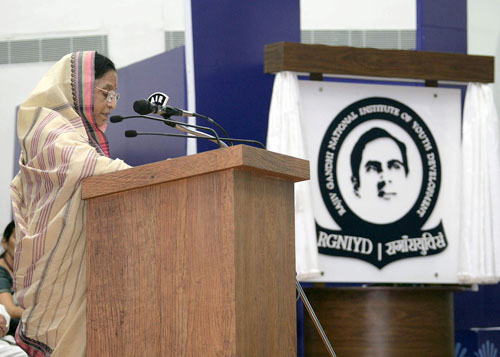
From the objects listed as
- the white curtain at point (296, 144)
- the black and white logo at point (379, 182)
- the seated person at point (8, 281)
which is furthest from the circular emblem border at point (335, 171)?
the seated person at point (8, 281)

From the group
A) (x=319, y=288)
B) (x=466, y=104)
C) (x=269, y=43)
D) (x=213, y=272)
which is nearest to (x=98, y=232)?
(x=213, y=272)

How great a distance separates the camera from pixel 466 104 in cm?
394

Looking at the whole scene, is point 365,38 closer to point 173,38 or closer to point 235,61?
point 173,38

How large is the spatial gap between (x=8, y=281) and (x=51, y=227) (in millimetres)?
2044

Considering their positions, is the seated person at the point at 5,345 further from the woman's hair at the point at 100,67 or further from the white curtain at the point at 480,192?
the white curtain at the point at 480,192

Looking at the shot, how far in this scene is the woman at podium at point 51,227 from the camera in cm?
184

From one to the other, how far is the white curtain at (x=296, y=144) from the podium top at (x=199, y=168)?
1.78 meters

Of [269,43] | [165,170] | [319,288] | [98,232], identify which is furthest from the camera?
[269,43]

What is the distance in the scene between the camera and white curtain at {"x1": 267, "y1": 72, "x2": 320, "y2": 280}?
3.51 meters

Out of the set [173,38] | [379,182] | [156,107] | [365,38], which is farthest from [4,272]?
[365,38]

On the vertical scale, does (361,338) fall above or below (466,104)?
below

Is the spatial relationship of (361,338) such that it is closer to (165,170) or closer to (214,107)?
(214,107)

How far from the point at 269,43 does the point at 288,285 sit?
2297 mm

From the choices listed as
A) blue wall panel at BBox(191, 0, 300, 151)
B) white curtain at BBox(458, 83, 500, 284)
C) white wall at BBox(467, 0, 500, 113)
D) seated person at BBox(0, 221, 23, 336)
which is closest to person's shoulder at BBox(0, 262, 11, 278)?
seated person at BBox(0, 221, 23, 336)
